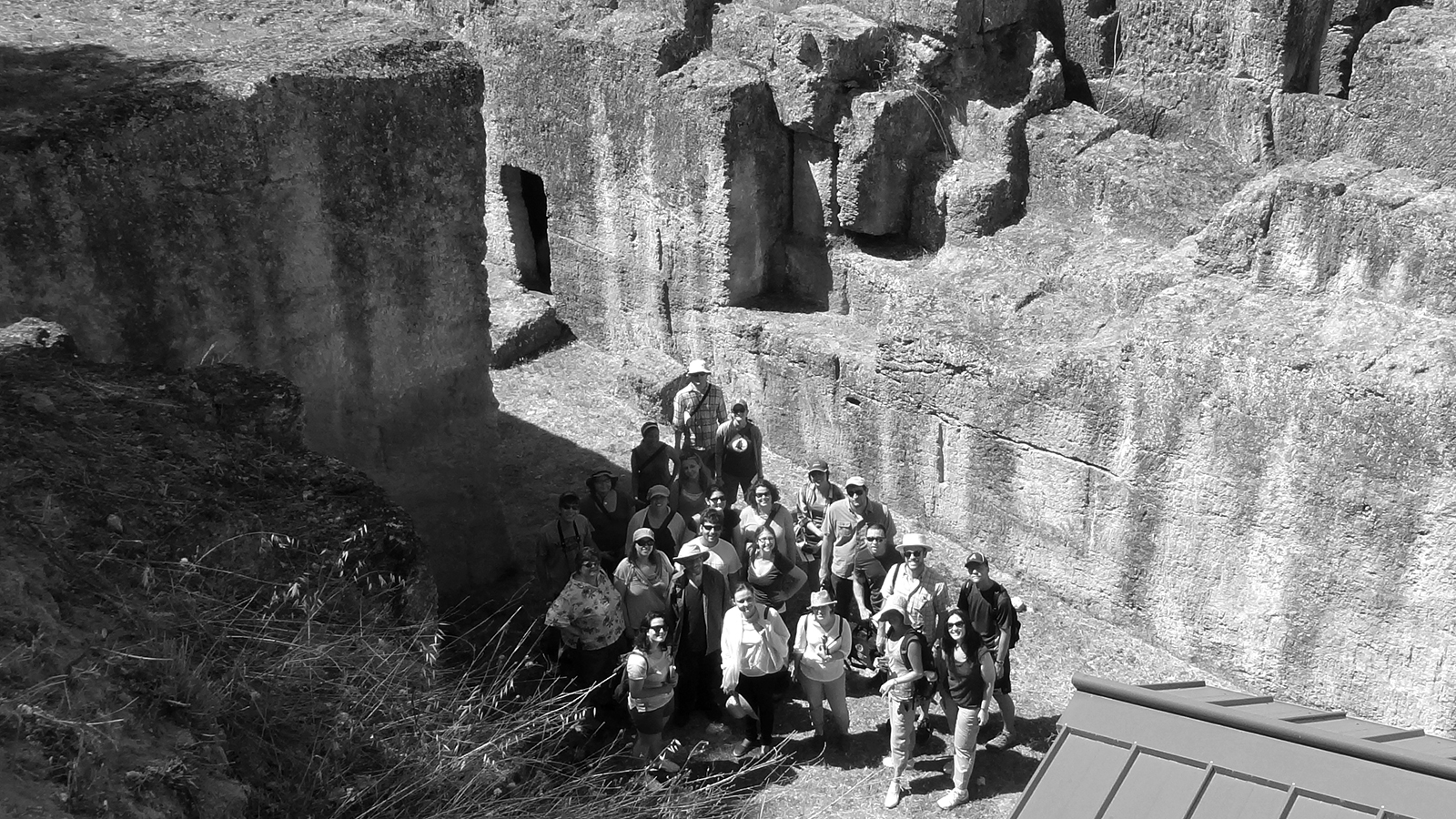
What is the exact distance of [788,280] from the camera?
416 inches

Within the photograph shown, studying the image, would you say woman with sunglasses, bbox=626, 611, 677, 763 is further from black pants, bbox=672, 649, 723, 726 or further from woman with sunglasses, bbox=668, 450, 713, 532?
woman with sunglasses, bbox=668, 450, 713, 532

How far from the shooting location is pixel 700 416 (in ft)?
27.2

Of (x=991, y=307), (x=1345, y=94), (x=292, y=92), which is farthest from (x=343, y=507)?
(x=1345, y=94)

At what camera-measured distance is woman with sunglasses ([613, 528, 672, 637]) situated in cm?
651

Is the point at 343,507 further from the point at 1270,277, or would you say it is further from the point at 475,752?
the point at 1270,277

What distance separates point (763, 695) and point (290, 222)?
3185mm

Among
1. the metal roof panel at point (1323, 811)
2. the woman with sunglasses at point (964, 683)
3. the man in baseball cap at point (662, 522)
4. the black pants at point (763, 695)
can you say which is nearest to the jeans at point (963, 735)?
the woman with sunglasses at point (964, 683)

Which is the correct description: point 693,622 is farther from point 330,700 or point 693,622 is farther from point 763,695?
point 330,700

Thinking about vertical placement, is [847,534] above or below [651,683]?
above

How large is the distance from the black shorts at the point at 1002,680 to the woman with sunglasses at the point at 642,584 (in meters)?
1.55

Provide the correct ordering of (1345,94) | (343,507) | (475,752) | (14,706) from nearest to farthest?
(14,706)
(475,752)
(343,507)
(1345,94)

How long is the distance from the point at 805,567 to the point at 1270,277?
2.95m

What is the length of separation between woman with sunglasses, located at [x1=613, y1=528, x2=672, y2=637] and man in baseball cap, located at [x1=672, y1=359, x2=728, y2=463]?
1.78m

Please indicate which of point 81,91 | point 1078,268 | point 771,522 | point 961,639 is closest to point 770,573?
point 771,522
